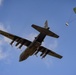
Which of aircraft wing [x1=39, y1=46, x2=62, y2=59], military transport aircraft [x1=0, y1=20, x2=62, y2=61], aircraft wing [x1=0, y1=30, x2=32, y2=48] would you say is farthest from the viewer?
aircraft wing [x1=39, y1=46, x2=62, y2=59]

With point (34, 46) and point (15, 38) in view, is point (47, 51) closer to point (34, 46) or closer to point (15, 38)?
point (34, 46)

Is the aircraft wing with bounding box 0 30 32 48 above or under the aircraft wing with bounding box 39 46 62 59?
under

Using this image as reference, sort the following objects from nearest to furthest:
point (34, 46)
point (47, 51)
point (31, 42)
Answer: point (34, 46)
point (31, 42)
point (47, 51)

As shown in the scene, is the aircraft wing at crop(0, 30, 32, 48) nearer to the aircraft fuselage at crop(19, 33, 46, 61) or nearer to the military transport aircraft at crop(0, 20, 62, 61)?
the military transport aircraft at crop(0, 20, 62, 61)

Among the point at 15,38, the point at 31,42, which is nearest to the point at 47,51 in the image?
the point at 31,42

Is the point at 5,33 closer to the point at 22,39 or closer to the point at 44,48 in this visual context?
the point at 22,39

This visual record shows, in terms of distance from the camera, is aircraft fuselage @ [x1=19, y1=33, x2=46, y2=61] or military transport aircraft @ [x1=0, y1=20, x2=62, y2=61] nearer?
military transport aircraft @ [x1=0, y1=20, x2=62, y2=61]

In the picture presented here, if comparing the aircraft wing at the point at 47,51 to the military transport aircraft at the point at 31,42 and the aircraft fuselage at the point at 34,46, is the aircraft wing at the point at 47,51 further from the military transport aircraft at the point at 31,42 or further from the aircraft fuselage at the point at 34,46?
the aircraft fuselage at the point at 34,46

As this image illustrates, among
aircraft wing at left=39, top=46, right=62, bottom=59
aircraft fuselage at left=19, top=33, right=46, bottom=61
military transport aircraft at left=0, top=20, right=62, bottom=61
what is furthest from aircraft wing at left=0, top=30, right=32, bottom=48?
aircraft wing at left=39, top=46, right=62, bottom=59

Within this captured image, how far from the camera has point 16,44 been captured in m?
62.0

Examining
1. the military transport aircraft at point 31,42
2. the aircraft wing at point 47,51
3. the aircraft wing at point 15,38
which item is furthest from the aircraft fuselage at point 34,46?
the aircraft wing at point 47,51

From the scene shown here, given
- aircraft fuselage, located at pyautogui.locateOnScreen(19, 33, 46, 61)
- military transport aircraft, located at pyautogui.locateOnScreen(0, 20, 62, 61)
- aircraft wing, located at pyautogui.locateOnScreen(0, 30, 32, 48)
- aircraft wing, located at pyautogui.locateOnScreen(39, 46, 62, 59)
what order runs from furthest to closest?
aircraft wing, located at pyautogui.locateOnScreen(39, 46, 62, 59) → aircraft wing, located at pyautogui.locateOnScreen(0, 30, 32, 48) → aircraft fuselage, located at pyautogui.locateOnScreen(19, 33, 46, 61) → military transport aircraft, located at pyautogui.locateOnScreen(0, 20, 62, 61)

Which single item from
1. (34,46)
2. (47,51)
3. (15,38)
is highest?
(34,46)

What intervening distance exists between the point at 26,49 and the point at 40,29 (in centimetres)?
885
